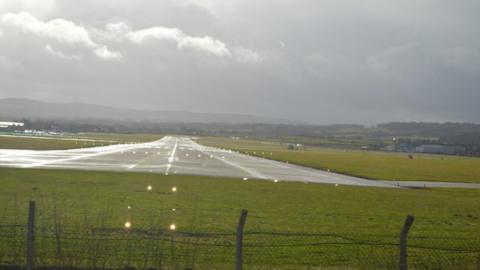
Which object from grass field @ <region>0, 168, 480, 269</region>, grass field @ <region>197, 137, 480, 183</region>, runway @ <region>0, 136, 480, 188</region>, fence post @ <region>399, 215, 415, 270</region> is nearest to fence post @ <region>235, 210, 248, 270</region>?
grass field @ <region>0, 168, 480, 269</region>

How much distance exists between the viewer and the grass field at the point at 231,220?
693 inches

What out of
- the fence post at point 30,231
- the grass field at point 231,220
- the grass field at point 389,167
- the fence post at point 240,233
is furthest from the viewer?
the grass field at point 389,167

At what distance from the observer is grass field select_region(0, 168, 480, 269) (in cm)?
1761

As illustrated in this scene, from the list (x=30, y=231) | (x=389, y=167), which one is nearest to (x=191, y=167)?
(x=389, y=167)

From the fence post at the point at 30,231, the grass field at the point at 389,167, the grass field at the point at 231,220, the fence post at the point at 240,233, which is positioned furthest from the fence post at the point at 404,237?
the grass field at the point at 389,167

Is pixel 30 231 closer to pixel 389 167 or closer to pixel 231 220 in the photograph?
pixel 231 220

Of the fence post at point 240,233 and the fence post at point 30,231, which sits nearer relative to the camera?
the fence post at point 240,233

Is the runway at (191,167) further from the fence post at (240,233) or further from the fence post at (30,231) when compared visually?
the fence post at (240,233)

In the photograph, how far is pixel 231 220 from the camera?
88.1 ft

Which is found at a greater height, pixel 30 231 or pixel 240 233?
pixel 240 233

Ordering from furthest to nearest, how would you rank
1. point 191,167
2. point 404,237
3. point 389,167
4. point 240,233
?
point 389,167
point 191,167
point 404,237
point 240,233

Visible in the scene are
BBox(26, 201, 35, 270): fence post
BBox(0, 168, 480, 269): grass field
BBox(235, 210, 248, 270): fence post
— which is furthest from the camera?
BBox(0, 168, 480, 269): grass field

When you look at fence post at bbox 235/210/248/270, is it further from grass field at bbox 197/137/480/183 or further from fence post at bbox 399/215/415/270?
grass field at bbox 197/137/480/183

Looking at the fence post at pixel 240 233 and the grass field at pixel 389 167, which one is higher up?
the fence post at pixel 240 233
